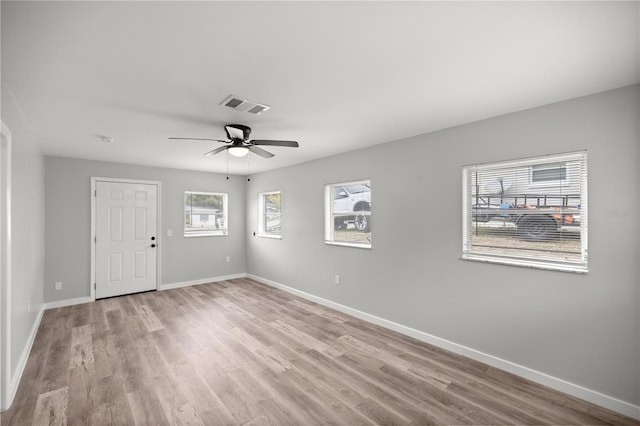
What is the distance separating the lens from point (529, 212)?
2719mm

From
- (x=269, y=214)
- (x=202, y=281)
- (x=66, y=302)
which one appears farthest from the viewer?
(x=269, y=214)

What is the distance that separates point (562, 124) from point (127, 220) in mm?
6388

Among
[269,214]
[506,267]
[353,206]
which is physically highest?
[353,206]

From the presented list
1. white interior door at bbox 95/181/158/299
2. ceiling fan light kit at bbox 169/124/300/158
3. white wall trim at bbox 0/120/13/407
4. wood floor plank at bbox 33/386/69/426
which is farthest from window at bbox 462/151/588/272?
white interior door at bbox 95/181/158/299

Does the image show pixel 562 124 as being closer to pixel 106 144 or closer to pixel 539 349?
pixel 539 349

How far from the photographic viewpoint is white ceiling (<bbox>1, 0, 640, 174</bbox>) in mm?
1417

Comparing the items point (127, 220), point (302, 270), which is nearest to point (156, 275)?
point (127, 220)

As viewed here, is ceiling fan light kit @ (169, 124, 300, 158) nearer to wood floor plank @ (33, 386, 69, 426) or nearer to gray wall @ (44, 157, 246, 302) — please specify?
wood floor plank @ (33, 386, 69, 426)

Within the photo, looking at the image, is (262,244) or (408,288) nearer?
(408,288)

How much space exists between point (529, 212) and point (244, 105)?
279 centimetres

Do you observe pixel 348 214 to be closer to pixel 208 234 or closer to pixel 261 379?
pixel 261 379

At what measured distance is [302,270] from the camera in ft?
17.0

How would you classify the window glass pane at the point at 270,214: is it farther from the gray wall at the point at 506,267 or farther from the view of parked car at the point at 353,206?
the view of parked car at the point at 353,206

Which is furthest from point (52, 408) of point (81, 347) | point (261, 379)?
point (261, 379)
